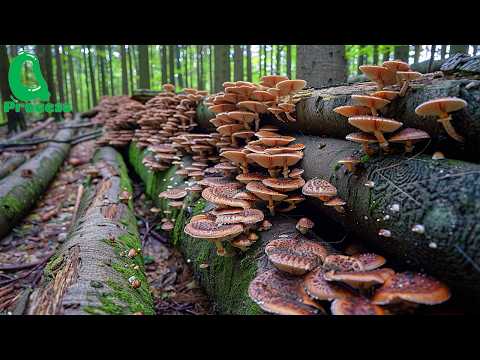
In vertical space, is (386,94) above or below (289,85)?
below

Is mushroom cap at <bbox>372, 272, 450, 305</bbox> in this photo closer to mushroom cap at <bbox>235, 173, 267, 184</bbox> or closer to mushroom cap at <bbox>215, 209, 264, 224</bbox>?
mushroom cap at <bbox>215, 209, 264, 224</bbox>

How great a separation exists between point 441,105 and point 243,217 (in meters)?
1.68

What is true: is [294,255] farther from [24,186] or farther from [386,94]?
[24,186]

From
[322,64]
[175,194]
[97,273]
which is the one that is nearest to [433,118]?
[97,273]

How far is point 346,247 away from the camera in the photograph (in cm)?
286

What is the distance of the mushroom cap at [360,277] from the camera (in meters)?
1.77

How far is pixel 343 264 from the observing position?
2.06m

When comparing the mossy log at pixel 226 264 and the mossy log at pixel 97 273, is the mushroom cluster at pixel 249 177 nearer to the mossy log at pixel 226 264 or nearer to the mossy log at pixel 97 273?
the mossy log at pixel 226 264

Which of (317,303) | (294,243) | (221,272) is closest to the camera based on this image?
(317,303)

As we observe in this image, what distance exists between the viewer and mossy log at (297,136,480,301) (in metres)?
1.81

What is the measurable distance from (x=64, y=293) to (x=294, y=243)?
1778 millimetres

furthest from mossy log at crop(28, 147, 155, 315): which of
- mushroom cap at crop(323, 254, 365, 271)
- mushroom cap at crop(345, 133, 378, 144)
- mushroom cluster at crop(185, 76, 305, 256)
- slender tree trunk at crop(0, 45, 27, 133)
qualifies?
slender tree trunk at crop(0, 45, 27, 133)
